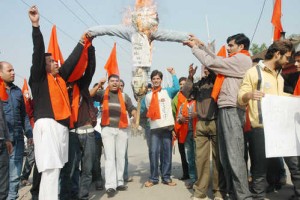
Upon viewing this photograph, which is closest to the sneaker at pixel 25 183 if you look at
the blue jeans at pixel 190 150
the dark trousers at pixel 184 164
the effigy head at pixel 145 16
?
the dark trousers at pixel 184 164

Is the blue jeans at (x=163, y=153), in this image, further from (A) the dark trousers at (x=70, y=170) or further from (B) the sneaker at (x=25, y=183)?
(B) the sneaker at (x=25, y=183)

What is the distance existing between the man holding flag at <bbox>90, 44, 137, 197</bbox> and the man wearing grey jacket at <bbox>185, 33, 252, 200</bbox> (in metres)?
1.99

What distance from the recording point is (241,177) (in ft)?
12.2

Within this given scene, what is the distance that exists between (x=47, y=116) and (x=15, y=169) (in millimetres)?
1521

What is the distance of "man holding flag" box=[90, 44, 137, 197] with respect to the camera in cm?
515

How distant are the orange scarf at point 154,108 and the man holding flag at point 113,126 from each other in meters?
0.31

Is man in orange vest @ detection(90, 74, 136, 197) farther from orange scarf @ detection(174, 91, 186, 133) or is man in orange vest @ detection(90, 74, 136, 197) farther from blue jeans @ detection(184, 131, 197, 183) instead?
blue jeans @ detection(184, 131, 197, 183)

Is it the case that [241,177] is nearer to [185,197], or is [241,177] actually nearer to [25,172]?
[185,197]

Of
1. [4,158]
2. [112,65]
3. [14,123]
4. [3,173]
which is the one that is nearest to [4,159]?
[4,158]

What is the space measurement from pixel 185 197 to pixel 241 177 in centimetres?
126

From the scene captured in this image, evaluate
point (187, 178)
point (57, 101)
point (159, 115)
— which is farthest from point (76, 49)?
point (187, 178)

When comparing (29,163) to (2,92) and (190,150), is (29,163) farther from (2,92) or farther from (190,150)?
(190,150)

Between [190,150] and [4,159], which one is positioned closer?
[4,159]

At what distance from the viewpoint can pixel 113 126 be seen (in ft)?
17.3
